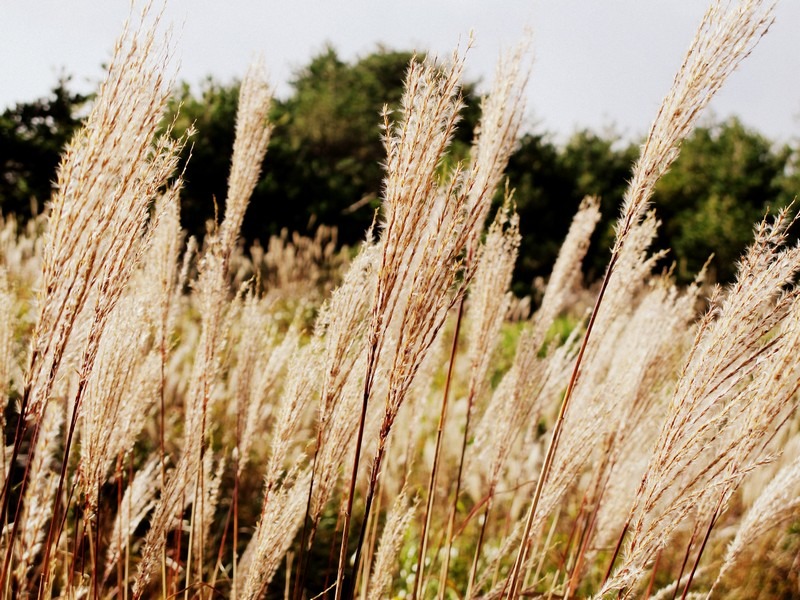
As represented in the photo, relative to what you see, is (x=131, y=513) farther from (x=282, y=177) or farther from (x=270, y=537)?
(x=282, y=177)

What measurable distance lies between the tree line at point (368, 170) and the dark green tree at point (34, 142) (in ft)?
0.05

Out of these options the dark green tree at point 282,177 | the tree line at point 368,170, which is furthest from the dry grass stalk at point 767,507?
the tree line at point 368,170

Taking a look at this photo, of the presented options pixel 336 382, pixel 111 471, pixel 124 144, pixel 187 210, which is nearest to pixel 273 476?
pixel 336 382

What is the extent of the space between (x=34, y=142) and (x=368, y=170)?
14.3 m

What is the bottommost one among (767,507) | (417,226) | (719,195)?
(767,507)

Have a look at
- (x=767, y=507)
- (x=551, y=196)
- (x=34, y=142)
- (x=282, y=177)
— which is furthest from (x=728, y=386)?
(x=551, y=196)

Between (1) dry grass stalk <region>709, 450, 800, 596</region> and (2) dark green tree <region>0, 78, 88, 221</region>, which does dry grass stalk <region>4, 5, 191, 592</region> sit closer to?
(1) dry grass stalk <region>709, 450, 800, 596</region>

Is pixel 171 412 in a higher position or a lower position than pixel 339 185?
lower

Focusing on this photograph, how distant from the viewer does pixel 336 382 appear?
142 centimetres

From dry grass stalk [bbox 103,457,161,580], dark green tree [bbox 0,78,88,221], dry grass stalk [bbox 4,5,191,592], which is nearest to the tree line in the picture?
dark green tree [bbox 0,78,88,221]

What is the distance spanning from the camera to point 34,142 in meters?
7.88

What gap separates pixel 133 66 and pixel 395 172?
1.65 ft

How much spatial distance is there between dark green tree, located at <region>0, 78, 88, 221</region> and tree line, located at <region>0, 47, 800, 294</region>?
2 cm

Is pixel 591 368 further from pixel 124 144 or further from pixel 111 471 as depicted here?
pixel 111 471
